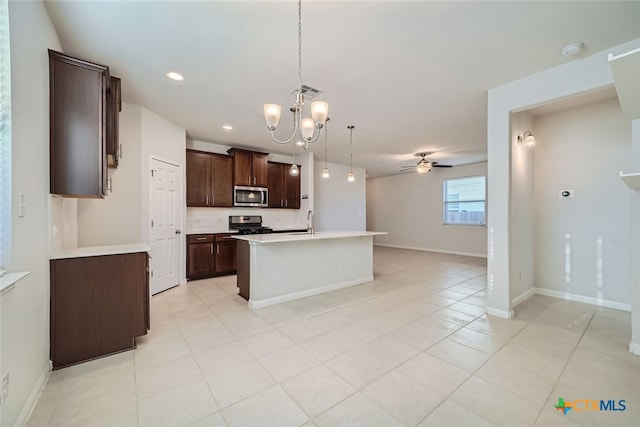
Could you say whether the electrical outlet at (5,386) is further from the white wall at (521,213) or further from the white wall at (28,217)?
the white wall at (521,213)

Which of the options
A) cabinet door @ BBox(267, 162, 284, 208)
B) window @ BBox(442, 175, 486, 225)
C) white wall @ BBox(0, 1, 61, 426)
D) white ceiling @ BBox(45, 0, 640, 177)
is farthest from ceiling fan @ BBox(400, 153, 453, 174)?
white wall @ BBox(0, 1, 61, 426)

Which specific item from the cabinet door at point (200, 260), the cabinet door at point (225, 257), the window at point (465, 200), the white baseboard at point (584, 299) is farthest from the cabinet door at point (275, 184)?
the window at point (465, 200)

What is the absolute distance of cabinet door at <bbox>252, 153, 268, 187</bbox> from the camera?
5668mm

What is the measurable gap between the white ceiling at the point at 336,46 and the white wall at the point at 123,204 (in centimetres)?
39

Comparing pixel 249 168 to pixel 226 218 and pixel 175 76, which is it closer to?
pixel 226 218

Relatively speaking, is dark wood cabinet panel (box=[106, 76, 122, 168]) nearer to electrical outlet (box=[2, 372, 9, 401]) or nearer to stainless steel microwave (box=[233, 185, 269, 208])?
electrical outlet (box=[2, 372, 9, 401])

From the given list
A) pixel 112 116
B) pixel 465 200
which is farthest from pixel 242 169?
pixel 465 200

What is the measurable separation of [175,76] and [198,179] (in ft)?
8.12

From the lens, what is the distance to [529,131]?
3814mm

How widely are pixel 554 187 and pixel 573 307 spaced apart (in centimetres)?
170

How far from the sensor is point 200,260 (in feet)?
15.8

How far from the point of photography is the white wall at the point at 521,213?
131 inches

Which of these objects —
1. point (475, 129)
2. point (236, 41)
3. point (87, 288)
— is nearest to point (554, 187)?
point (475, 129)

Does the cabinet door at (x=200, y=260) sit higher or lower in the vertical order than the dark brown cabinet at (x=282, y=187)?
lower
